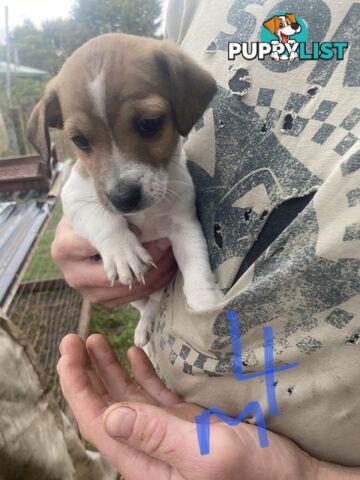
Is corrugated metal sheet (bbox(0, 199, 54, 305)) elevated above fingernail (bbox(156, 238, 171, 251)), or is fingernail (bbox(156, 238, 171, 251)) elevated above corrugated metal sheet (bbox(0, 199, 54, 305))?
fingernail (bbox(156, 238, 171, 251))

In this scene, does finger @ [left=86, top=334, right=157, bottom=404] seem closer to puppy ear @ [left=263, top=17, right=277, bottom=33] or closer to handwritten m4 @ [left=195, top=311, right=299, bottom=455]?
handwritten m4 @ [left=195, top=311, right=299, bottom=455]

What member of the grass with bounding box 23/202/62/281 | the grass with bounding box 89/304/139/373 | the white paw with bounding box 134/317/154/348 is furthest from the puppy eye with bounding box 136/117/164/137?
the grass with bounding box 23/202/62/281

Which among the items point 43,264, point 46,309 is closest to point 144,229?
point 46,309

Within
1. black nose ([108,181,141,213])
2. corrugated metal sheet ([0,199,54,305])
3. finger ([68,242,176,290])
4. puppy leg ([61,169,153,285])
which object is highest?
black nose ([108,181,141,213])

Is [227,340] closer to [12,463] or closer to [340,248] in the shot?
[340,248]

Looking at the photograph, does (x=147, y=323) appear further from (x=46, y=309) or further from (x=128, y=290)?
(x=46, y=309)

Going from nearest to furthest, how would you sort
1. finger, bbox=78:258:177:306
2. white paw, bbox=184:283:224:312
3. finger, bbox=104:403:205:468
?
finger, bbox=104:403:205:468
white paw, bbox=184:283:224:312
finger, bbox=78:258:177:306

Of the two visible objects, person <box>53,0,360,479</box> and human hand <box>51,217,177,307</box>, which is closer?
person <box>53,0,360,479</box>
